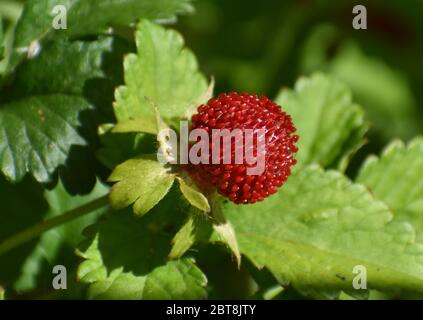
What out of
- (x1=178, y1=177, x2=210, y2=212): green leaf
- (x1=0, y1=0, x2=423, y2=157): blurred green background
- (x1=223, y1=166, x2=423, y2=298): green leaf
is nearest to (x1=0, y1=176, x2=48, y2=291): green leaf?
(x1=223, y1=166, x2=423, y2=298): green leaf

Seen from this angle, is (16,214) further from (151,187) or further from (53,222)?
(151,187)

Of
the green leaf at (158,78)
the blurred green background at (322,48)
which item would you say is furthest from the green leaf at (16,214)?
the blurred green background at (322,48)

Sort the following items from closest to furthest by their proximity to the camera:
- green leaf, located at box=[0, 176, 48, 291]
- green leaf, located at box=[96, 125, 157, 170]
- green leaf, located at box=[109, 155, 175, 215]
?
green leaf, located at box=[109, 155, 175, 215] < green leaf, located at box=[96, 125, 157, 170] < green leaf, located at box=[0, 176, 48, 291]

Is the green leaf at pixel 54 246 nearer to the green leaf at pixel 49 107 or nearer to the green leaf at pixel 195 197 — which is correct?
the green leaf at pixel 49 107

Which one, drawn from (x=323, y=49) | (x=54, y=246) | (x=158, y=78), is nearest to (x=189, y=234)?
(x=158, y=78)

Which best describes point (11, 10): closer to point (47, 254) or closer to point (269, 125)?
point (47, 254)

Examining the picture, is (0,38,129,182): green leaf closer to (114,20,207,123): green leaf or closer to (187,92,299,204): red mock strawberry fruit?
(114,20,207,123): green leaf
